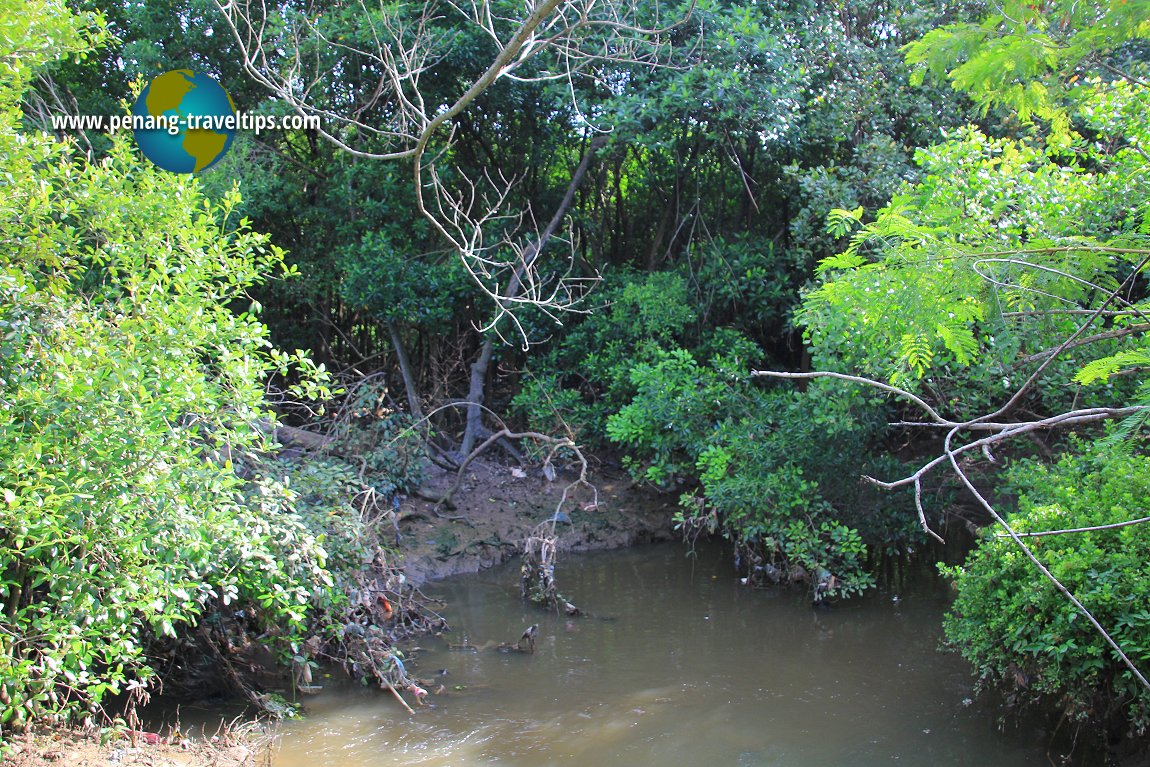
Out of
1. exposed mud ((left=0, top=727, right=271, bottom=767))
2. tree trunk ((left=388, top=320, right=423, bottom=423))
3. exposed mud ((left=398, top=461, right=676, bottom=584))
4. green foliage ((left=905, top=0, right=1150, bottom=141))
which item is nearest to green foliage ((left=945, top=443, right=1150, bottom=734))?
green foliage ((left=905, top=0, right=1150, bottom=141))

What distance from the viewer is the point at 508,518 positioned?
988 cm

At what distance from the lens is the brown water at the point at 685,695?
5.22m

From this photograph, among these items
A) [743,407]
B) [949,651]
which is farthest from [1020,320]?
[743,407]

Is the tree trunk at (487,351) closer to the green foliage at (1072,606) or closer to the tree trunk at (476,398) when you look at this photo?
the tree trunk at (476,398)

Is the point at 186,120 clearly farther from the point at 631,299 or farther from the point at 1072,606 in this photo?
the point at 1072,606

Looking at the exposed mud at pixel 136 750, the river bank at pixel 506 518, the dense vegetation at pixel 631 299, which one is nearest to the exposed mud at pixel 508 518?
the river bank at pixel 506 518

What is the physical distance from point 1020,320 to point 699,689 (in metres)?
3.17

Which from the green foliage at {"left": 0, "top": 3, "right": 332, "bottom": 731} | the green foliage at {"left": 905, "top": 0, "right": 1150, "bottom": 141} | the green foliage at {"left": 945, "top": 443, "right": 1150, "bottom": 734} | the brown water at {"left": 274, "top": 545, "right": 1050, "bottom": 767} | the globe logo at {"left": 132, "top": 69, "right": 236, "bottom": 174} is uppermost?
the globe logo at {"left": 132, "top": 69, "right": 236, "bottom": 174}

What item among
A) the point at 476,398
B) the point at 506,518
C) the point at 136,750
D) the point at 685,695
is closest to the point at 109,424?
the point at 136,750

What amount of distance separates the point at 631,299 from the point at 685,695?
16.4 feet

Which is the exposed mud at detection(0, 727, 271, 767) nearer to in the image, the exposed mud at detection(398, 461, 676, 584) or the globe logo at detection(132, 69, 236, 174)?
the exposed mud at detection(398, 461, 676, 584)

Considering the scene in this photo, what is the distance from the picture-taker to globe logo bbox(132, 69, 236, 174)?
27.6 feet

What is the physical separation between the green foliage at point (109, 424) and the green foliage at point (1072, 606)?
3805mm

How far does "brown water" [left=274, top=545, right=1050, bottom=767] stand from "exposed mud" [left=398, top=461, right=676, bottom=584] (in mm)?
855
